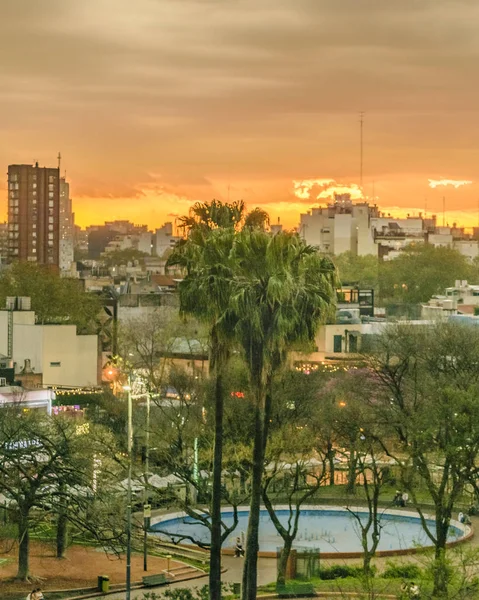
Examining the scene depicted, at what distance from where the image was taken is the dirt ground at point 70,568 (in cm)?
3975

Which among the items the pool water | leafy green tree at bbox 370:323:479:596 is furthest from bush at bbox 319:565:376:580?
the pool water

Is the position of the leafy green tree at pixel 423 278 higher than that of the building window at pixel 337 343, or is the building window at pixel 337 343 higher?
the leafy green tree at pixel 423 278

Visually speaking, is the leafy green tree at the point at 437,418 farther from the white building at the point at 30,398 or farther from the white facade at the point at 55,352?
the white facade at the point at 55,352

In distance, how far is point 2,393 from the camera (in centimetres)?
6147

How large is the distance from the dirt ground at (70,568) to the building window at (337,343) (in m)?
47.3

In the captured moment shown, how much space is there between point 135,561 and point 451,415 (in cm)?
1146

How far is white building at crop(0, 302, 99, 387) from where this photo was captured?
264 ft

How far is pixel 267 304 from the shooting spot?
34125 millimetres

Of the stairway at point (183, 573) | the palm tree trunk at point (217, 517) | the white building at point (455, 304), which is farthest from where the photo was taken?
the white building at point (455, 304)

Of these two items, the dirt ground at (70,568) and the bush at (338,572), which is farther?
the bush at (338,572)

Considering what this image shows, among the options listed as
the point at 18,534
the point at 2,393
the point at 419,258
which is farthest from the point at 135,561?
the point at 419,258

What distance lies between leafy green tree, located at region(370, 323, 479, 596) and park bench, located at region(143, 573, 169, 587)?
24.3 ft

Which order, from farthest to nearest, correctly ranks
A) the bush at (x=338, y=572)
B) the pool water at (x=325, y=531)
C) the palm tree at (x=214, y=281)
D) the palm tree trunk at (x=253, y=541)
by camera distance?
the pool water at (x=325, y=531), the bush at (x=338, y=572), the palm tree trunk at (x=253, y=541), the palm tree at (x=214, y=281)

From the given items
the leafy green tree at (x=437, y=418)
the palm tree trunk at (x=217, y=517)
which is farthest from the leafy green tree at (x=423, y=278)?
the palm tree trunk at (x=217, y=517)
